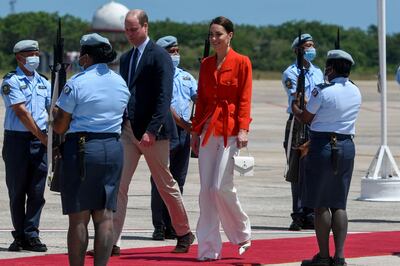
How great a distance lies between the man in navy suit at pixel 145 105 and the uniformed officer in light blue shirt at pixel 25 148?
0.81 meters

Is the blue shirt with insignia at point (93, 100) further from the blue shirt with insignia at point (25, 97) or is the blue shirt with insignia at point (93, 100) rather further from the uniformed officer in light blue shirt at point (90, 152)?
the blue shirt with insignia at point (25, 97)

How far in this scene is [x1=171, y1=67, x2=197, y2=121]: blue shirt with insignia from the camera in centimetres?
1304

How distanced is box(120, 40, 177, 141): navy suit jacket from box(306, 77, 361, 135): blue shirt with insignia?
1204 mm

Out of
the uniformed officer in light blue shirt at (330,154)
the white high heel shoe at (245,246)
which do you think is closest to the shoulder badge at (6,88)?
the white high heel shoe at (245,246)

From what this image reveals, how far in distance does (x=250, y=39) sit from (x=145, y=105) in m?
91.9

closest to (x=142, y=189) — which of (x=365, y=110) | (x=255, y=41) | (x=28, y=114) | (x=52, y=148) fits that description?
(x=28, y=114)

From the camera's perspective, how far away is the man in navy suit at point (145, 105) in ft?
37.4

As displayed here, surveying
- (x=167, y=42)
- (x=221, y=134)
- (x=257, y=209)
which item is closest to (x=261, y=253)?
(x=221, y=134)

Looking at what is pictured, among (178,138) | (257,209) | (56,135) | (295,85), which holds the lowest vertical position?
(257,209)

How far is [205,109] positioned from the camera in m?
11.5

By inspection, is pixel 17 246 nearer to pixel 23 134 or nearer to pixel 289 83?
pixel 23 134

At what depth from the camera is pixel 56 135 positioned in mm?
10242

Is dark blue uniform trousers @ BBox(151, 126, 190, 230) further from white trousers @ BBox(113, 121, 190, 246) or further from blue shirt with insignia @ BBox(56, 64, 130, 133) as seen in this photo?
blue shirt with insignia @ BBox(56, 64, 130, 133)

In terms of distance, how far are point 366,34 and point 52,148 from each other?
4074 inches
